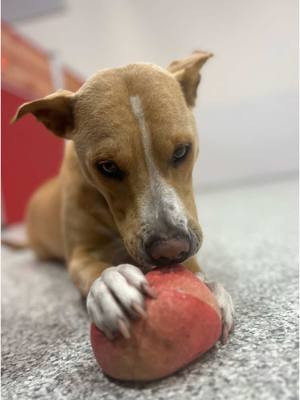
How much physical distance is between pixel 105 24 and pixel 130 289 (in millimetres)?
5349

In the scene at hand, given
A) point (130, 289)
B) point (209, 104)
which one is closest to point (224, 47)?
point (209, 104)

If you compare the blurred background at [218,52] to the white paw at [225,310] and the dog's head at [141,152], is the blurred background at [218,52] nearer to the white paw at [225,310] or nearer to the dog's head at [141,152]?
the dog's head at [141,152]

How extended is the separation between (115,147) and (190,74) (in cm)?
49

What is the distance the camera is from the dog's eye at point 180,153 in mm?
1330

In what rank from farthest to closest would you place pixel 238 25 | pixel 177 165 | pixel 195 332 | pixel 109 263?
pixel 238 25, pixel 109 263, pixel 177 165, pixel 195 332

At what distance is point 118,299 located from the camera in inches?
39.3

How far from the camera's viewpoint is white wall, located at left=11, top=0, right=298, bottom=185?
17.9 feet

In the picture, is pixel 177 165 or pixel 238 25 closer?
pixel 177 165

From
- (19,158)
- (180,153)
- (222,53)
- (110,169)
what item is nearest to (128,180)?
(110,169)

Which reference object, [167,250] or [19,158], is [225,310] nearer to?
[167,250]

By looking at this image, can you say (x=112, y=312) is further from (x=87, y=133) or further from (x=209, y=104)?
(x=209, y=104)

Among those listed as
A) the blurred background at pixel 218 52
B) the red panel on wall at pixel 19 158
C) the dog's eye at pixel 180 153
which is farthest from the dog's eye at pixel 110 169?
the blurred background at pixel 218 52

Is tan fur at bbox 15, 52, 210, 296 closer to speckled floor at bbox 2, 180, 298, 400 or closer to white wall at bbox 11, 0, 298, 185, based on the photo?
speckled floor at bbox 2, 180, 298, 400

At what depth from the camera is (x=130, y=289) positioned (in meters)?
1.00
